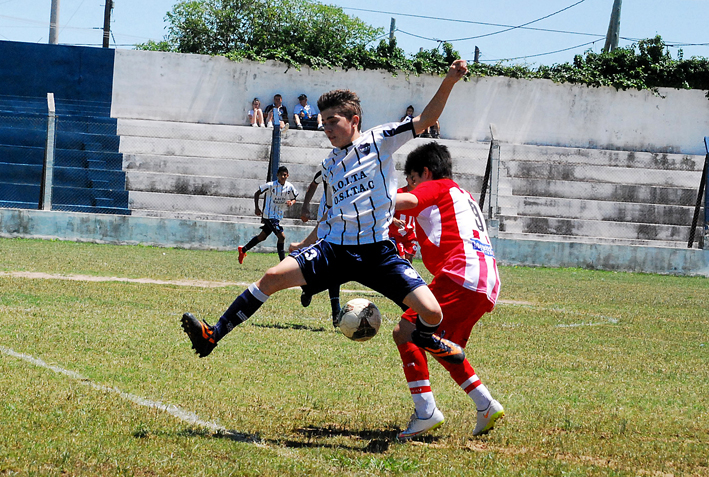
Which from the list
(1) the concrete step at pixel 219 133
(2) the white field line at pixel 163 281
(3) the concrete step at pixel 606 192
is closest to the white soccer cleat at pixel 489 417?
(2) the white field line at pixel 163 281

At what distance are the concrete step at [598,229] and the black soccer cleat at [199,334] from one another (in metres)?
19.2

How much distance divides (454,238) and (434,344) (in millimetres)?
786

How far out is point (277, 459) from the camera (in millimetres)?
3736

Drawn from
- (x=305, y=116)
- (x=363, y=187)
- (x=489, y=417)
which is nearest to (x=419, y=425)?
(x=489, y=417)

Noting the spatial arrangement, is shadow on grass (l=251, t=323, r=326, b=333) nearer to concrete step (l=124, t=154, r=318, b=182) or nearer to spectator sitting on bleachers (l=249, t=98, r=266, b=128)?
concrete step (l=124, t=154, r=318, b=182)

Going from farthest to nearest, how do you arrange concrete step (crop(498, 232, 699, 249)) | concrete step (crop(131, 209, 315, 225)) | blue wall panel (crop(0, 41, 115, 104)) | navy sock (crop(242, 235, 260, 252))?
blue wall panel (crop(0, 41, 115, 104)) → concrete step (crop(498, 232, 699, 249)) → concrete step (crop(131, 209, 315, 225)) → navy sock (crop(242, 235, 260, 252))

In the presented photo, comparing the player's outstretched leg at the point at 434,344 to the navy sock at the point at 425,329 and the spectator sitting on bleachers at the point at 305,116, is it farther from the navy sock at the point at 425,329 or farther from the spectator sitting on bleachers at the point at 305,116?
the spectator sitting on bleachers at the point at 305,116

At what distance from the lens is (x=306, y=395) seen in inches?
206

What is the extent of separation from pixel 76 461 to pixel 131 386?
1594 millimetres

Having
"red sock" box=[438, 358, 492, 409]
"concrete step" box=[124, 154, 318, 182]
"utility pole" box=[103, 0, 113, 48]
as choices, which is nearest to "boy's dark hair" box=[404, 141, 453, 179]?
"red sock" box=[438, 358, 492, 409]

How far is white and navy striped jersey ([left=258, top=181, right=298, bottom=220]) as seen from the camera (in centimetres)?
1612

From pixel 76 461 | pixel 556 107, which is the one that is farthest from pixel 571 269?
pixel 76 461

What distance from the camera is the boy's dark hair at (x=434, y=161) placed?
507cm

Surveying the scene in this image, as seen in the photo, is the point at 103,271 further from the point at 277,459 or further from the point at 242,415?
the point at 277,459
